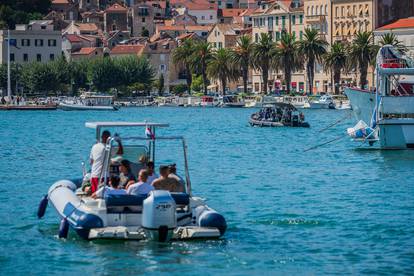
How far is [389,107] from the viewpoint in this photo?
227ft

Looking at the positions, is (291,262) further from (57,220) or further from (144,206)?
(57,220)

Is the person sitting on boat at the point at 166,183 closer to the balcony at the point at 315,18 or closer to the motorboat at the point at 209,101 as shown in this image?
the motorboat at the point at 209,101

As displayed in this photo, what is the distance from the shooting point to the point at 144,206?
33.4 m

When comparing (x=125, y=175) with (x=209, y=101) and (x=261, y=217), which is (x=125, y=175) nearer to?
(x=261, y=217)

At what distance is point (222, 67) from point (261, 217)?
448 feet

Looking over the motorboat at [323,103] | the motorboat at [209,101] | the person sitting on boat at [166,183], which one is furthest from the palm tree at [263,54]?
the person sitting on boat at [166,183]

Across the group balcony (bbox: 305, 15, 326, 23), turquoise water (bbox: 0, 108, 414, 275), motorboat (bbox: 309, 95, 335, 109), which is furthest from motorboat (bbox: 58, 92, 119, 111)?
turquoise water (bbox: 0, 108, 414, 275)

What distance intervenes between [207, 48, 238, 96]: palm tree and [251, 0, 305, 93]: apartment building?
9.24 metres

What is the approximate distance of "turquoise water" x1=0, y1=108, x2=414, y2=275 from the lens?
3303 cm

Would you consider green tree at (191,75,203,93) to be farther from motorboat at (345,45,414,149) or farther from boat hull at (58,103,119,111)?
motorboat at (345,45,414,149)

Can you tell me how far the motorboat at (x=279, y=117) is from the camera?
110875mm

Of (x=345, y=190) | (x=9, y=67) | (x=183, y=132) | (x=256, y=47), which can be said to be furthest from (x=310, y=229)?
(x=9, y=67)

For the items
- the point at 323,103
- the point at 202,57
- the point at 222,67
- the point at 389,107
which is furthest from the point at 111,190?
the point at 202,57

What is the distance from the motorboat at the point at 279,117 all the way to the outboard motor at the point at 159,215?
76.5 meters
